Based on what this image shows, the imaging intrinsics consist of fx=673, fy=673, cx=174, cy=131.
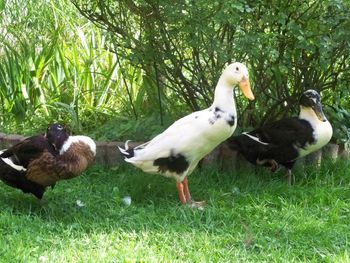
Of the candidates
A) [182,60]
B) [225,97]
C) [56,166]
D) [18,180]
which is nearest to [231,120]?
[225,97]

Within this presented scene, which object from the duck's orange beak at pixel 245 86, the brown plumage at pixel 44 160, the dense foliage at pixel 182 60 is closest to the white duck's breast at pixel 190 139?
the duck's orange beak at pixel 245 86

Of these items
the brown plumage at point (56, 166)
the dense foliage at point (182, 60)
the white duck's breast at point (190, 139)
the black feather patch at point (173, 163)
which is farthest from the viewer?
the dense foliage at point (182, 60)

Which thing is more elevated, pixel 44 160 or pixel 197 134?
pixel 197 134

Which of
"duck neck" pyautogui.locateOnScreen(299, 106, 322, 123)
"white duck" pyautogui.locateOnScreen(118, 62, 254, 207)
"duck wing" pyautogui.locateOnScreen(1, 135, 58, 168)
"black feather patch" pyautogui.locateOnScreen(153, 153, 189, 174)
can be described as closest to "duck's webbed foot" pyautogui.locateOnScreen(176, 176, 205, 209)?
"white duck" pyautogui.locateOnScreen(118, 62, 254, 207)

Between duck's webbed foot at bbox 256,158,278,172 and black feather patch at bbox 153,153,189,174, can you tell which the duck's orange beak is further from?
duck's webbed foot at bbox 256,158,278,172

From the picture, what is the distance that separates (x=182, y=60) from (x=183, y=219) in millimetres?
1452

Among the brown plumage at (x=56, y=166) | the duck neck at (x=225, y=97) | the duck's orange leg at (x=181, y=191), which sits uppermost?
the duck neck at (x=225, y=97)

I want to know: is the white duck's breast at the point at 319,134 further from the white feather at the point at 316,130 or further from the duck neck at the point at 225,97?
the duck neck at the point at 225,97

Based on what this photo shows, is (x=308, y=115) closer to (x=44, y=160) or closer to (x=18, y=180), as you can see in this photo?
(x=44, y=160)

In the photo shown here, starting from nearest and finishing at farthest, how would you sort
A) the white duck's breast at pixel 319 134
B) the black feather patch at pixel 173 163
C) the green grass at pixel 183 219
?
1. the green grass at pixel 183 219
2. the black feather patch at pixel 173 163
3. the white duck's breast at pixel 319 134

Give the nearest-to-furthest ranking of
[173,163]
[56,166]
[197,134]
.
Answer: [56,166], [197,134], [173,163]

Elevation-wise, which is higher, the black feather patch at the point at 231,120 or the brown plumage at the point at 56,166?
the black feather patch at the point at 231,120

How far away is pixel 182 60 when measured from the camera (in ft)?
17.4

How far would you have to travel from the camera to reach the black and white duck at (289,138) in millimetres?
4945
